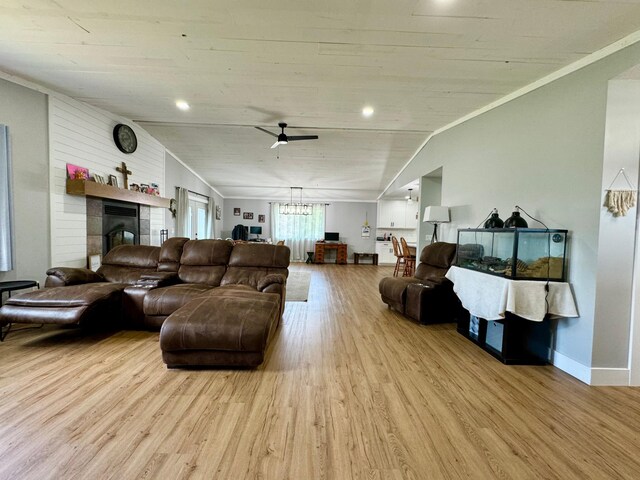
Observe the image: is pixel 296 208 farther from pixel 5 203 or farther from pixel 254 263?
pixel 5 203

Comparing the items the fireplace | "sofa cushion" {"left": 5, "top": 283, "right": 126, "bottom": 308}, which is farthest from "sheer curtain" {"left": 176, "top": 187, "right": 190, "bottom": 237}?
"sofa cushion" {"left": 5, "top": 283, "right": 126, "bottom": 308}

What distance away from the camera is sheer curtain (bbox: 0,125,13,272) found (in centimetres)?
292

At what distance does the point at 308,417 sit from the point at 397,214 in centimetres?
844

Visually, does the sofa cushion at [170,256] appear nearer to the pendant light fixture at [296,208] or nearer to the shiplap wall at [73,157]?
the shiplap wall at [73,157]

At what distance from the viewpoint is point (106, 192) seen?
3934mm

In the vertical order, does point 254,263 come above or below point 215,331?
above

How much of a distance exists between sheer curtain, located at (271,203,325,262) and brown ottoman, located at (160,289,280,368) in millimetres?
7682

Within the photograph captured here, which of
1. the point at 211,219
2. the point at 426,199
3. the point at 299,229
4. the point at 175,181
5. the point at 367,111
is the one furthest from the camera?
the point at 299,229

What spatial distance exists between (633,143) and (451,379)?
226 centimetres

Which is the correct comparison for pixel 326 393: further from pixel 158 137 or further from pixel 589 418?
pixel 158 137

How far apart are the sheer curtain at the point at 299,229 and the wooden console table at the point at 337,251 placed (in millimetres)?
439

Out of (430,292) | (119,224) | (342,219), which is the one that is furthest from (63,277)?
(342,219)

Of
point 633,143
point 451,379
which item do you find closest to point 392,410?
point 451,379

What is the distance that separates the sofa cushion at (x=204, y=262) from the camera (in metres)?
3.53
